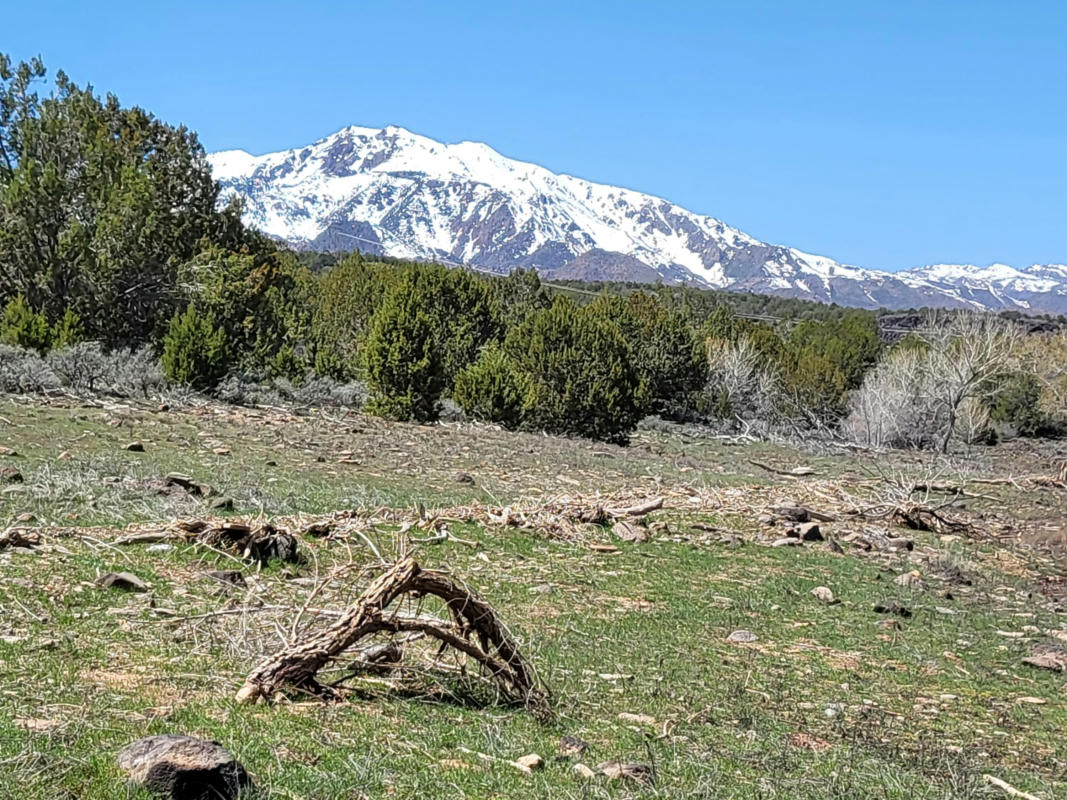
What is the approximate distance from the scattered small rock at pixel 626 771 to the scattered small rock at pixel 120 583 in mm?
3492

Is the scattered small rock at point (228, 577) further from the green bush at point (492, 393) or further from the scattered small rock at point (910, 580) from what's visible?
the green bush at point (492, 393)

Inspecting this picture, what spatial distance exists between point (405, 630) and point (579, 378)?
993 inches

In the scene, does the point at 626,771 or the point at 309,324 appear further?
the point at 309,324

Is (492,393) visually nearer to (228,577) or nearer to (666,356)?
(666,356)


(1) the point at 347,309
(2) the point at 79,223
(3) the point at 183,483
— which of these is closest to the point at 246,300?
(2) the point at 79,223

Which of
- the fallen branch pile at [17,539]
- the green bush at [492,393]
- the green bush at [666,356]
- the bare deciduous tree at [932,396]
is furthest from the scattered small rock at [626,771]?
the bare deciduous tree at [932,396]

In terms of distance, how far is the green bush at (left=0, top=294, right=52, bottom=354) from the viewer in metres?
21.2

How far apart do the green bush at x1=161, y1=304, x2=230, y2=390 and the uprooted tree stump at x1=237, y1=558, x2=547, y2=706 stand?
18230 mm

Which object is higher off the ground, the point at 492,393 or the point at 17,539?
the point at 492,393

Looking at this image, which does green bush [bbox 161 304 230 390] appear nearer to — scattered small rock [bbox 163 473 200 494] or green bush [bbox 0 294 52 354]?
green bush [bbox 0 294 52 354]

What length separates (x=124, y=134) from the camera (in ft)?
93.7

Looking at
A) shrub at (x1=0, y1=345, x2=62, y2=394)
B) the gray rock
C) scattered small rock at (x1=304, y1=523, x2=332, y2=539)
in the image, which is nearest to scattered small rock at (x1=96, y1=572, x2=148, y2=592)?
scattered small rock at (x1=304, y1=523, x2=332, y2=539)

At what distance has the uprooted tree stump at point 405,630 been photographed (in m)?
4.46

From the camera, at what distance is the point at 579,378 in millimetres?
29906
